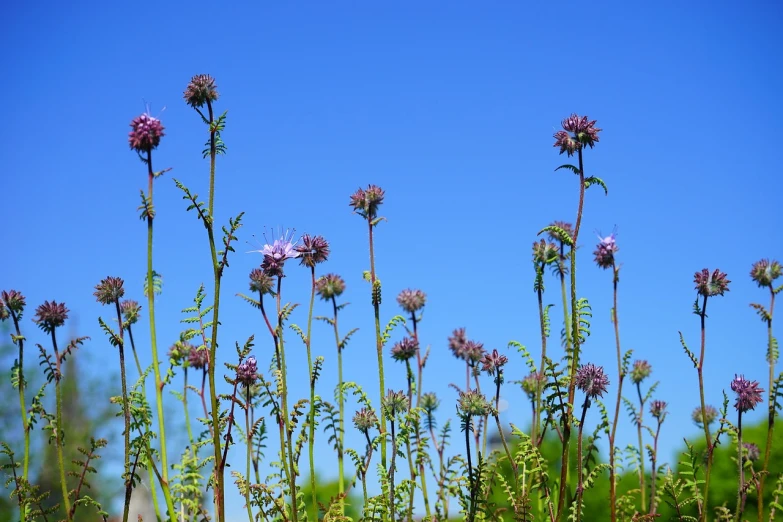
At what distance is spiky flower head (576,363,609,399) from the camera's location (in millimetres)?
4470

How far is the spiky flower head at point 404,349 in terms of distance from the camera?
622 centimetres

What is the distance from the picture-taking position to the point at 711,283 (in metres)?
5.68

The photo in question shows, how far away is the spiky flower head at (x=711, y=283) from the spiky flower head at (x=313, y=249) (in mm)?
2750

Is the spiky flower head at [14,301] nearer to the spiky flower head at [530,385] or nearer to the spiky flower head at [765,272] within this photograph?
the spiky flower head at [530,385]

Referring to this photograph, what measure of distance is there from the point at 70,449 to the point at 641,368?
31.6 m

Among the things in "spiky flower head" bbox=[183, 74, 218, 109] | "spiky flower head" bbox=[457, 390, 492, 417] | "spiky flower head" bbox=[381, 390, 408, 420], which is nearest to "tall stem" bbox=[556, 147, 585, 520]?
"spiky flower head" bbox=[457, 390, 492, 417]

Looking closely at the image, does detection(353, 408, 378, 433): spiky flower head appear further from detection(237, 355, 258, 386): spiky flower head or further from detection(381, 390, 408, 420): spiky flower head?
detection(237, 355, 258, 386): spiky flower head

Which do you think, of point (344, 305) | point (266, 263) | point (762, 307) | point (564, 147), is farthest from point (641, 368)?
point (266, 263)

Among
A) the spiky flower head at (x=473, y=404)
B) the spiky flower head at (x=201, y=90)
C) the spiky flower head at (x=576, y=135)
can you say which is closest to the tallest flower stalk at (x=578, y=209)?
the spiky flower head at (x=576, y=135)

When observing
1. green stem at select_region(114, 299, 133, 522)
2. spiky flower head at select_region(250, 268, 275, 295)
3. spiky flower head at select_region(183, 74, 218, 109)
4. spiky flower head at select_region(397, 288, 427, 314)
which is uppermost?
spiky flower head at select_region(183, 74, 218, 109)

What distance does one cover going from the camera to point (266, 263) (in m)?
4.41

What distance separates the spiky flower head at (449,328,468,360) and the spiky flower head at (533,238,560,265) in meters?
1.26

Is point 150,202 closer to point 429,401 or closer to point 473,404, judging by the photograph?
point 473,404

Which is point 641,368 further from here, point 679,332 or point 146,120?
point 146,120
